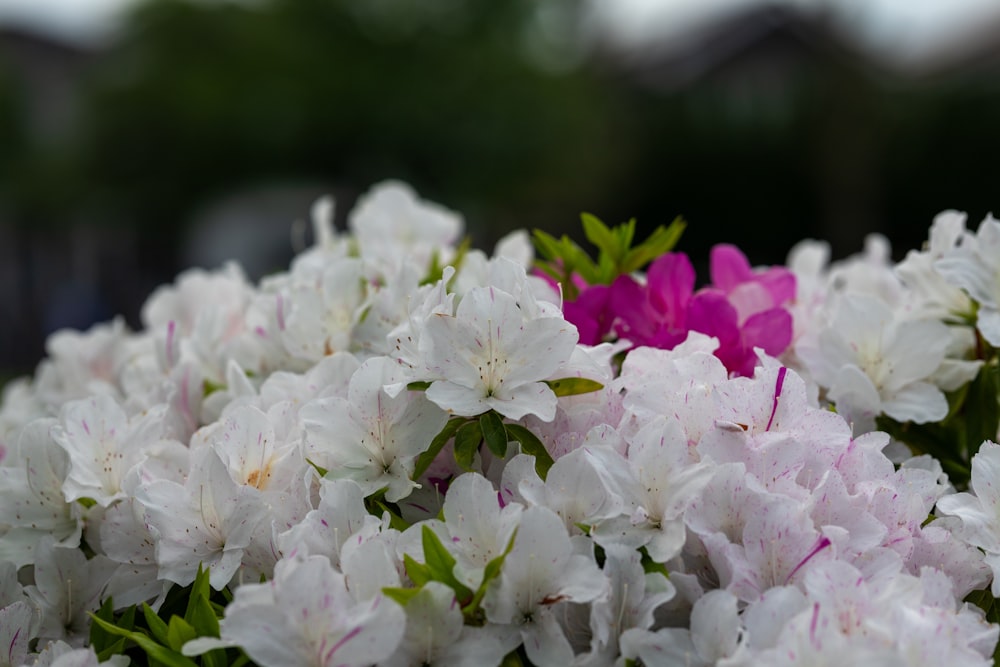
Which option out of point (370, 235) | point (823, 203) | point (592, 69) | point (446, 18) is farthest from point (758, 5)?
point (370, 235)

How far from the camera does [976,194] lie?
1819 centimetres

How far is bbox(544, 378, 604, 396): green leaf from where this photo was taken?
1021 mm

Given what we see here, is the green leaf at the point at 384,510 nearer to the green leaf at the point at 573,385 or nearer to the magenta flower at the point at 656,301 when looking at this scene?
the green leaf at the point at 573,385

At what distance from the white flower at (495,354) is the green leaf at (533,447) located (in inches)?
1.8

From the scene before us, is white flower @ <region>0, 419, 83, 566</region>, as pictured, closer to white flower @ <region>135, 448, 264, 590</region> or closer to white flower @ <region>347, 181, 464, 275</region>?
white flower @ <region>135, 448, 264, 590</region>

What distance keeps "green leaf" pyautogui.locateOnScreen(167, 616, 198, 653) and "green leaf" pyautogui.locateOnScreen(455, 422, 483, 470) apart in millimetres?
278

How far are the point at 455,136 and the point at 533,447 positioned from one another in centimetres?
1621

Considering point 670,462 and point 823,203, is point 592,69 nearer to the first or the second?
point 823,203

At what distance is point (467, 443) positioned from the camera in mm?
997

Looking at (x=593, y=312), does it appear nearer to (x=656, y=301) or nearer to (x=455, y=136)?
(x=656, y=301)

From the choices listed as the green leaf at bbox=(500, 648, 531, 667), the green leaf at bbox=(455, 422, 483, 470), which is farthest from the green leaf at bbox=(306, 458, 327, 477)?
the green leaf at bbox=(500, 648, 531, 667)

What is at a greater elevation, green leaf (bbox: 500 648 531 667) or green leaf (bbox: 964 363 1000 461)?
green leaf (bbox: 964 363 1000 461)

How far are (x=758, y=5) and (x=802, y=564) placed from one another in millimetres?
32504

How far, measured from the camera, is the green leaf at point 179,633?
2.92ft
